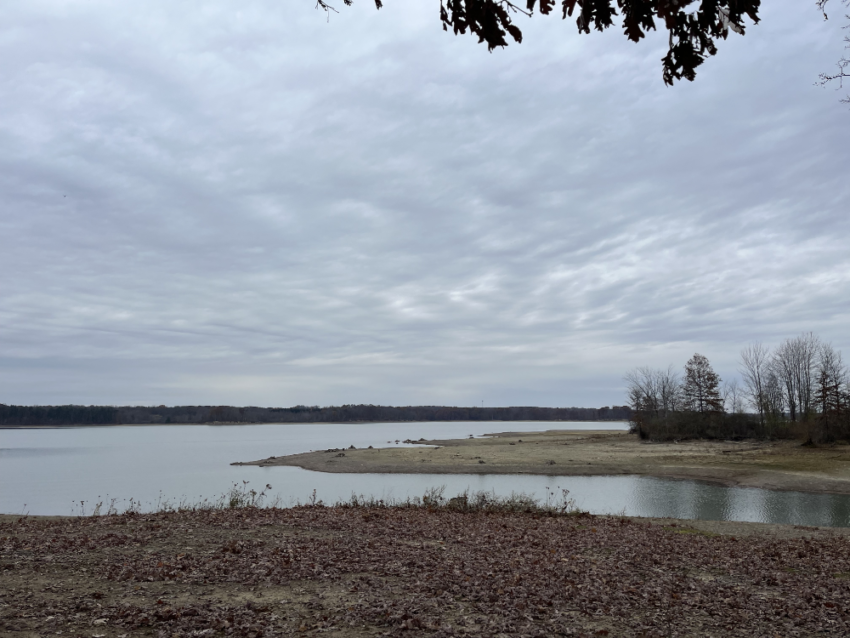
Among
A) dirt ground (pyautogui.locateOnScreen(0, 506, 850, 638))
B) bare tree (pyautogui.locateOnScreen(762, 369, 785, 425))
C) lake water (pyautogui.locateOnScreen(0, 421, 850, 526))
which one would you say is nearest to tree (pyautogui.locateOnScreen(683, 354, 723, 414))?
bare tree (pyautogui.locateOnScreen(762, 369, 785, 425))

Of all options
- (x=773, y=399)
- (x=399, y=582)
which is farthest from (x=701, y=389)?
(x=399, y=582)

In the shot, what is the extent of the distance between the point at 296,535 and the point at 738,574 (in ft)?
26.4

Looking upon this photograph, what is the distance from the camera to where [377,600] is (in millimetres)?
7125

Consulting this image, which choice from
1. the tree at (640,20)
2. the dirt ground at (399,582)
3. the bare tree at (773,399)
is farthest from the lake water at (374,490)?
the bare tree at (773,399)

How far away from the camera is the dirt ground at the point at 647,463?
3312cm

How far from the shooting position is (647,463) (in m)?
42.2

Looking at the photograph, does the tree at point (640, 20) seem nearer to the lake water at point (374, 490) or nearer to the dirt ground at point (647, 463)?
the lake water at point (374, 490)

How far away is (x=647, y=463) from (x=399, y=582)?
38.5 meters

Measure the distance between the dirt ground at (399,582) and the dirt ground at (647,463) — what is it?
2267 cm

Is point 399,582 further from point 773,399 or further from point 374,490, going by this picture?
point 773,399

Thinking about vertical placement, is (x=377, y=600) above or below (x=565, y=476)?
above

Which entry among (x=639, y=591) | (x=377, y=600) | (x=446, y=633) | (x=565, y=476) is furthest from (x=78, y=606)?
(x=565, y=476)

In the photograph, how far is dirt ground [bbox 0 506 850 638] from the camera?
248 inches

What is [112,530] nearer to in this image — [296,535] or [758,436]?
[296,535]
